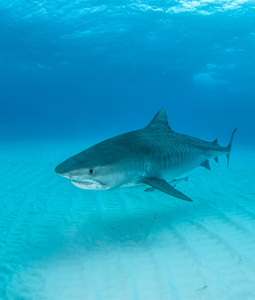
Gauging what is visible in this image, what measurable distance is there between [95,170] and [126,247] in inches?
50.6

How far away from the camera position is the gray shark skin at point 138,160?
300cm

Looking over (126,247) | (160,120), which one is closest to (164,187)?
(126,247)

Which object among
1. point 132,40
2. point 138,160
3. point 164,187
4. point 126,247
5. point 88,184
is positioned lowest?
point 126,247

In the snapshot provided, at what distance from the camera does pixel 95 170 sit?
2.97m

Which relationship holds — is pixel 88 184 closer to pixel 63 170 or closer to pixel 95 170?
pixel 95 170

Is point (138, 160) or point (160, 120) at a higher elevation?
point (160, 120)

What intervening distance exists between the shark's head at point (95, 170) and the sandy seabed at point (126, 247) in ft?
3.29

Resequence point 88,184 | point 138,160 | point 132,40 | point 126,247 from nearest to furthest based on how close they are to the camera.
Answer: point 88,184 < point 126,247 < point 138,160 < point 132,40

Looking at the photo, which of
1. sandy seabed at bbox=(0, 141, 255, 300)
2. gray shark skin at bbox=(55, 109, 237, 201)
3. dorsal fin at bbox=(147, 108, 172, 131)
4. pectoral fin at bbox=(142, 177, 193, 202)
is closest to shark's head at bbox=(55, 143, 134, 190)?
gray shark skin at bbox=(55, 109, 237, 201)

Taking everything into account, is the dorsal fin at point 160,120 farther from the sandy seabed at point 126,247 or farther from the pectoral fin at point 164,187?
the sandy seabed at point 126,247

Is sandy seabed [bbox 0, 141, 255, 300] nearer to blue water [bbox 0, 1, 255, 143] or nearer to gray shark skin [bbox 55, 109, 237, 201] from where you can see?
gray shark skin [bbox 55, 109, 237, 201]

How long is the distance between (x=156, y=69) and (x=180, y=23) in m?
16.2

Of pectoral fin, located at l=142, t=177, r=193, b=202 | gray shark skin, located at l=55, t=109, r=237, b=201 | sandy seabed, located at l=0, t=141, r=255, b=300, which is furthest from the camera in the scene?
pectoral fin, located at l=142, t=177, r=193, b=202

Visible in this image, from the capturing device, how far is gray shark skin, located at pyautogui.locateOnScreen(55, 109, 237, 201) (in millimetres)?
3000
